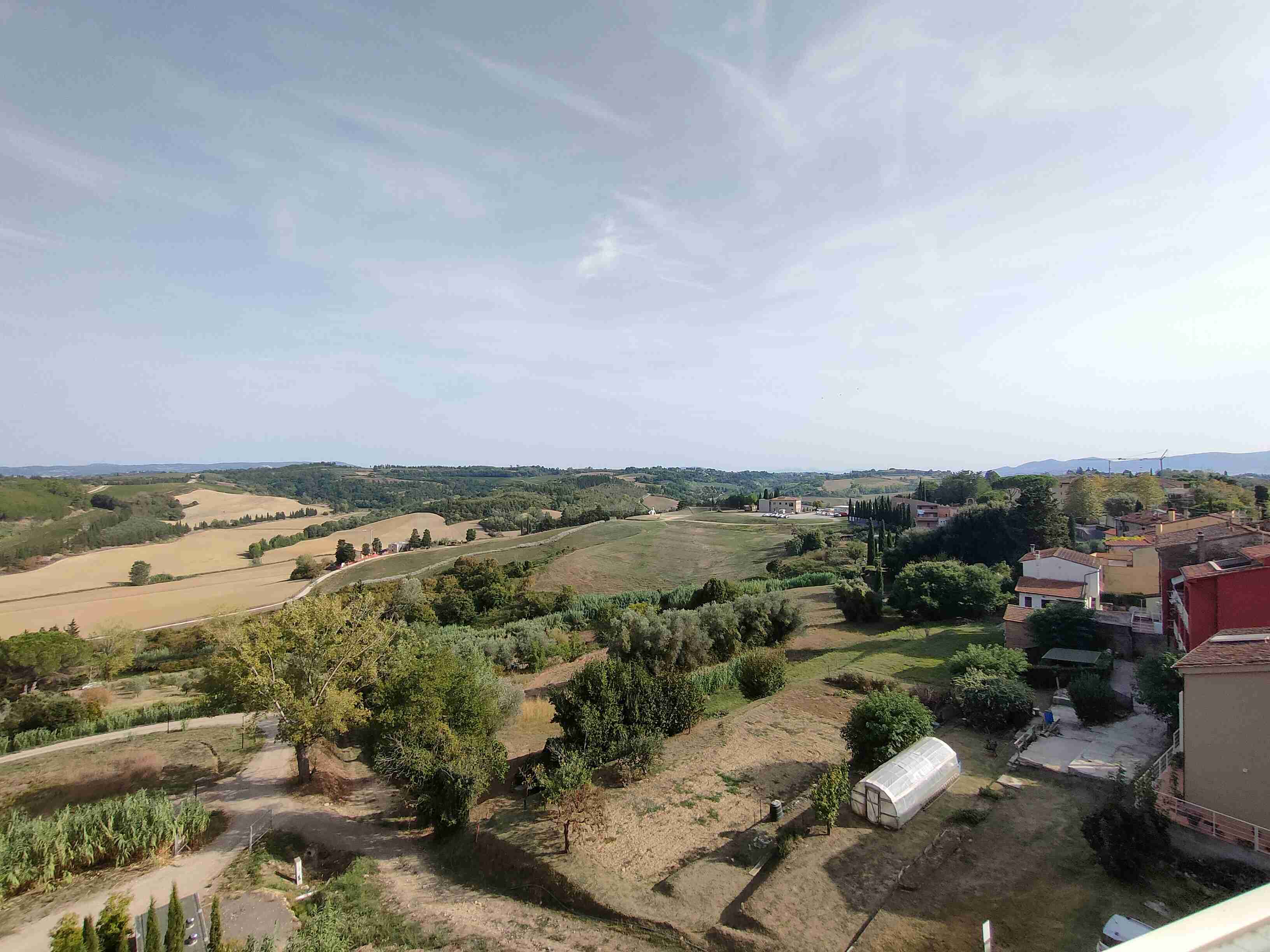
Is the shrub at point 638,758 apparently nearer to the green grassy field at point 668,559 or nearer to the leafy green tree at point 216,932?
the leafy green tree at point 216,932

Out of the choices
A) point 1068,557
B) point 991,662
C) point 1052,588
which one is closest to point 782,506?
point 1068,557

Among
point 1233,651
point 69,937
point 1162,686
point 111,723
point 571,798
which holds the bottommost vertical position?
point 111,723

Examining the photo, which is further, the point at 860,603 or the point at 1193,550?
the point at 860,603

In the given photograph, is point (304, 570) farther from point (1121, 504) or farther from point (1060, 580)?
point (1121, 504)

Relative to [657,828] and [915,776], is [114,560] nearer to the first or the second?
[657,828]

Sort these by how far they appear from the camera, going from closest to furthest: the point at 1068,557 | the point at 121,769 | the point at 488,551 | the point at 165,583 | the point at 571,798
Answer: the point at 571,798
the point at 121,769
the point at 1068,557
the point at 165,583
the point at 488,551

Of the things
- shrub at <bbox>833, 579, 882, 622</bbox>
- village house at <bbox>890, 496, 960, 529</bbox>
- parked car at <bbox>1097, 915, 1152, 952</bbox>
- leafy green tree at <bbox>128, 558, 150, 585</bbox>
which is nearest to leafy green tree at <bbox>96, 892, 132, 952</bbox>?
parked car at <bbox>1097, 915, 1152, 952</bbox>

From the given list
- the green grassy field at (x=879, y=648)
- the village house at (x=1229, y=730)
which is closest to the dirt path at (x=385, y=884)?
the village house at (x=1229, y=730)
